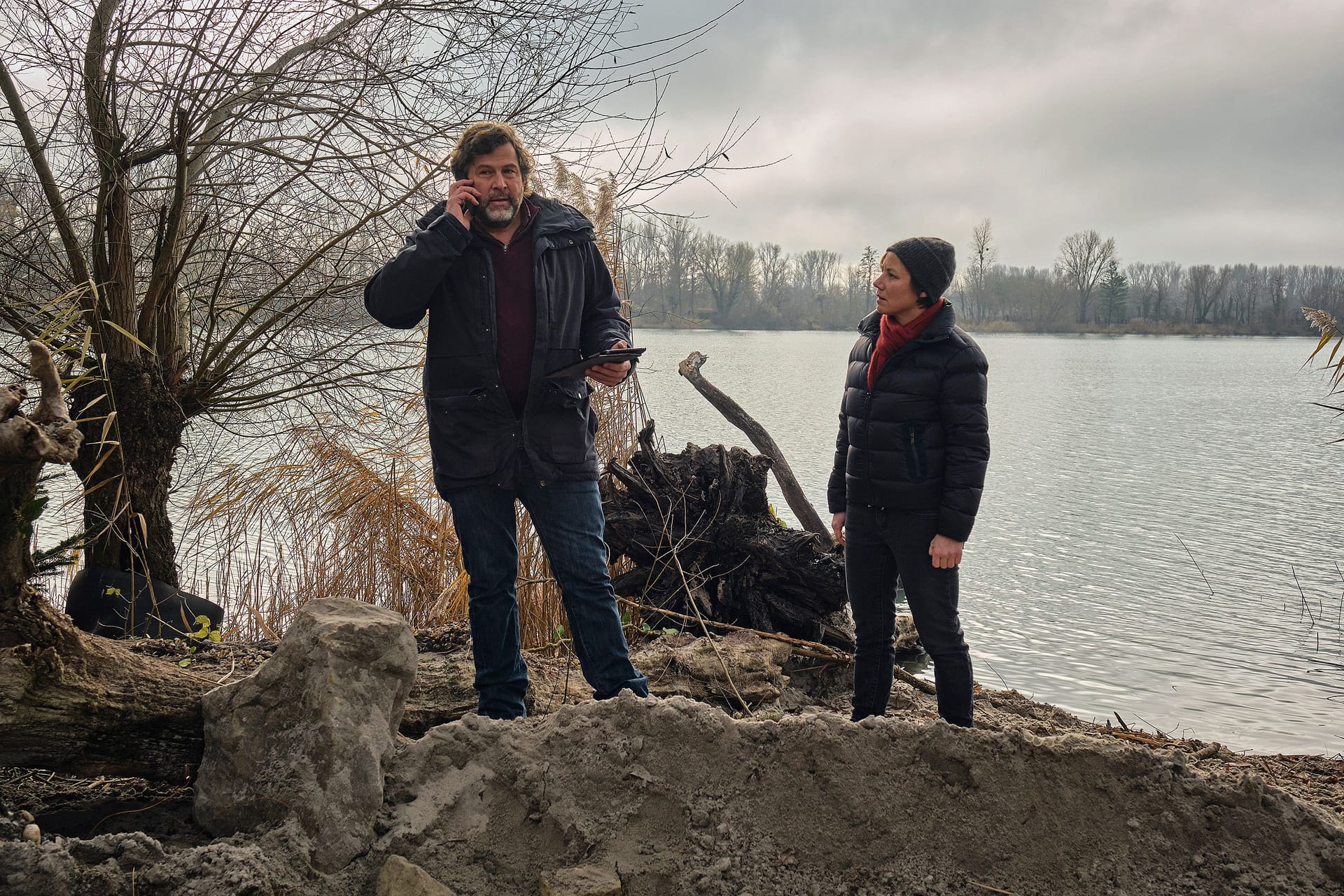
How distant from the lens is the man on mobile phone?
2709mm

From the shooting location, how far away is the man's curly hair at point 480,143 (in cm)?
269

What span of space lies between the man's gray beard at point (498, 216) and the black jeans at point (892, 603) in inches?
55.7

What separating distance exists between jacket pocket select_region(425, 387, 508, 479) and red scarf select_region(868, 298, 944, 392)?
119cm

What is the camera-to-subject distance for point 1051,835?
91.7 inches

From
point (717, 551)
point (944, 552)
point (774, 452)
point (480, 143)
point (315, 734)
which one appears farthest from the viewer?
point (774, 452)

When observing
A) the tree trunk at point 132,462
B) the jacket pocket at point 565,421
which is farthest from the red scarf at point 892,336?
the tree trunk at point 132,462

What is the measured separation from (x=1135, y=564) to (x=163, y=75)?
7.71 meters

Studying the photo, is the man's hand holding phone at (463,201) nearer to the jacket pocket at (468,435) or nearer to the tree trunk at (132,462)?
the jacket pocket at (468,435)

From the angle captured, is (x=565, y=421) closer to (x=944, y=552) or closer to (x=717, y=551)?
(x=944, y=552)

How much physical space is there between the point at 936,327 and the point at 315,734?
82.3 inches

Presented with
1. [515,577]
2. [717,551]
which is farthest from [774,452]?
[515,577]

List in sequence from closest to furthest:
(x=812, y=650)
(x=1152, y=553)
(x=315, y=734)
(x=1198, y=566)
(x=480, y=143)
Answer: (x=315, y=734) → (x=480, y=143) → (x=812, y=650) → (x=1198, y=566) → (x=1152, y=553)

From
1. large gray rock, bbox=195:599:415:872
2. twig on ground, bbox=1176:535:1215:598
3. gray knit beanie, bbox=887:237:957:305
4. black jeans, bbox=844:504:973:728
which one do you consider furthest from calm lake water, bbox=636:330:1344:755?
large gray rock, bbox=195:599:415:872

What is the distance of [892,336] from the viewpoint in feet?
9.76
